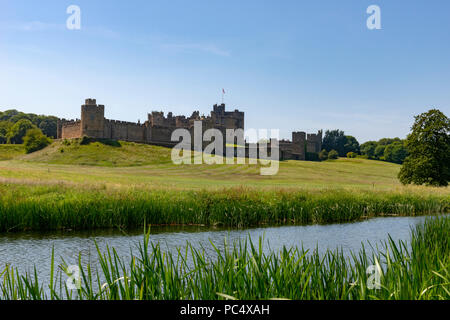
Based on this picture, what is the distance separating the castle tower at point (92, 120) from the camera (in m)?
77.7

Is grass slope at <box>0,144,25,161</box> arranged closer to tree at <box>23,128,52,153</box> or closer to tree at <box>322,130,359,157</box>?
tree at <box>23,128,52,153</box>

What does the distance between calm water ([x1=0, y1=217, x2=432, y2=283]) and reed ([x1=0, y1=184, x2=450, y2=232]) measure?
2.38 ft

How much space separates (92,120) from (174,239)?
68.5 metres

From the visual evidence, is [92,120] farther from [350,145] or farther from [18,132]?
[350,145]

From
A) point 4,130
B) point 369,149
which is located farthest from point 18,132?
point 369,149

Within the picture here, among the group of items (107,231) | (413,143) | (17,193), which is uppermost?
(413,143)

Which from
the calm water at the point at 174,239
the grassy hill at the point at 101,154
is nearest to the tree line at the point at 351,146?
the grassy hill at the point at 101,154

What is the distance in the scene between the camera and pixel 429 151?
31.8 metres

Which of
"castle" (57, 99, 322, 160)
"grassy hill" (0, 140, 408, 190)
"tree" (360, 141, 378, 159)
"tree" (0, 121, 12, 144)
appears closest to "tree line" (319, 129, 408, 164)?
"tree" (360, 141, 378, 159)

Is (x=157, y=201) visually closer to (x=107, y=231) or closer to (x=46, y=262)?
(x=107, y=231)
